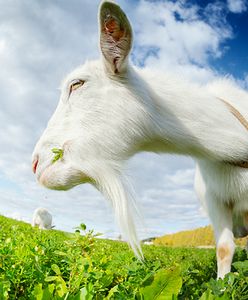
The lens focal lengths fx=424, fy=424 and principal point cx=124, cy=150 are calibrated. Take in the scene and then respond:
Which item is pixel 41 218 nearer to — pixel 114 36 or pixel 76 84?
pixel 76 84

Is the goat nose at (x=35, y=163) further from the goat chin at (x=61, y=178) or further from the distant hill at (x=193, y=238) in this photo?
the distant hill at (x=193, y=238)

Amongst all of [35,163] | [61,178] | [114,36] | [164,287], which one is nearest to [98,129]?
[61,178]

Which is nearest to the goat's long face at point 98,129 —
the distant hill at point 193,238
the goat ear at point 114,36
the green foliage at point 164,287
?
the goat ear at point 114,36

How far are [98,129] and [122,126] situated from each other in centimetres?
20

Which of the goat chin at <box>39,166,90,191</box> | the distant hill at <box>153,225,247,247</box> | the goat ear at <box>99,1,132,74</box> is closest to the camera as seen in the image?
the goat ear at <box>99,1,132,74</box>

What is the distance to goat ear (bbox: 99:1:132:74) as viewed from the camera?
3.12 meters

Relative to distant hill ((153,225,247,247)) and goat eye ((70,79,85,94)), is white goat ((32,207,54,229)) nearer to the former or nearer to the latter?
distant hill ((153,225,247,247))

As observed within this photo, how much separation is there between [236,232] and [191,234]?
42.7 ft

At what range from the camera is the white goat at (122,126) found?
3369 millimetres

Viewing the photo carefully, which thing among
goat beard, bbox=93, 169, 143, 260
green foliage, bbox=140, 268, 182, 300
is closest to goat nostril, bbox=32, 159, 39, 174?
goat beard, bbox=93, 169, 143, 260

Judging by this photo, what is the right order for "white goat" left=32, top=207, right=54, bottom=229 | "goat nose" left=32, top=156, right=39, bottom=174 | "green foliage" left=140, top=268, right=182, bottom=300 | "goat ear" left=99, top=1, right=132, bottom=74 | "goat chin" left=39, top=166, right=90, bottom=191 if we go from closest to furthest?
"green foliage" left=140, top=268, right=182, bottom=300, "goat ear" left=99, top=1, right=132, bottom=74, "goat chin" left=39, top=166, right=90, bottom=191, "goat nose" left=32, top=156, right=39, bottom=174, "white goat" left=32, top=207, right=54, bottom=229

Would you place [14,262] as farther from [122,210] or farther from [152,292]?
[122,210]

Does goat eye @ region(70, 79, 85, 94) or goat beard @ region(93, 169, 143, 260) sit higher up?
goat eye @ region(70, 79, 85, 94)

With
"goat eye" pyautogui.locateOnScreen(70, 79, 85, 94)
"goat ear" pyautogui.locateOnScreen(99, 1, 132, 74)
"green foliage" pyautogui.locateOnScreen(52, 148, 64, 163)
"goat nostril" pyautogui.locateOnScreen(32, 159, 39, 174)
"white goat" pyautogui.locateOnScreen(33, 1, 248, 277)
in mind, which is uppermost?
"goat ear" pyautogui.locateOnScreen(99, 1, 132, 74)
